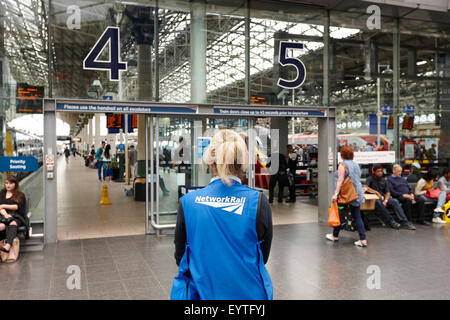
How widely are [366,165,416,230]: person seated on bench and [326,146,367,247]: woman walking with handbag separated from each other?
1674 mm

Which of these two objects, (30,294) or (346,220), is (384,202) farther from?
(30,294)

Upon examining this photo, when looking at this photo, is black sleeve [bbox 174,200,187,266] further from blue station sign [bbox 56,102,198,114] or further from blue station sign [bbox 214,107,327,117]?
blue station sign [bbox 214,107,327,117]

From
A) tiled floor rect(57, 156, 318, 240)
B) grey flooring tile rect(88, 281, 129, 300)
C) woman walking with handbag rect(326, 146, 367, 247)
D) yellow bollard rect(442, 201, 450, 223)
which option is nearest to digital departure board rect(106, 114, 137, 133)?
tiled floor rect(57, 156, 318, 240)

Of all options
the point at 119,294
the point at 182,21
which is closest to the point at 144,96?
the point at 182,21

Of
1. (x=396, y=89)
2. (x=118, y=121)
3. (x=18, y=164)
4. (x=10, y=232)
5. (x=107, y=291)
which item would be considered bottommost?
(x=107, y=291)

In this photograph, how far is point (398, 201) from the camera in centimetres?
902

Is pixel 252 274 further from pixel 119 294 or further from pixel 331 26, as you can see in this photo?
pixel 331 26

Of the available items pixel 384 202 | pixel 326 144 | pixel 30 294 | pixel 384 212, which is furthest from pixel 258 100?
pixel 30 294

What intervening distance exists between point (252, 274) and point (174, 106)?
6475 mm

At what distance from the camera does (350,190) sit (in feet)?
23.4

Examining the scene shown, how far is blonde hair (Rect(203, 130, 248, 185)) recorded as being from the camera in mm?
2053

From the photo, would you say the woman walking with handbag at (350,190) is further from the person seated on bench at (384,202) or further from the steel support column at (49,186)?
the steel support column at (49,186)

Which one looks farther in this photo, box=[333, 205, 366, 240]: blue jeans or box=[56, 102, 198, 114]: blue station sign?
box=[56, 102, 198, 114]: blue station sign

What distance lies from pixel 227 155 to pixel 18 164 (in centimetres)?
630
